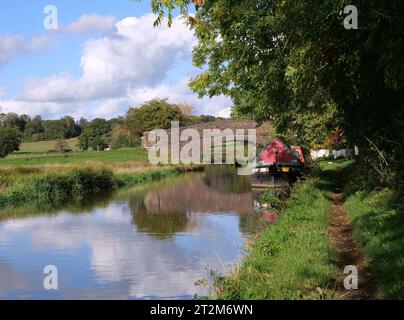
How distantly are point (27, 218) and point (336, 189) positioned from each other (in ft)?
44.4

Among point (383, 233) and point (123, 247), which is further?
point (123, 247)

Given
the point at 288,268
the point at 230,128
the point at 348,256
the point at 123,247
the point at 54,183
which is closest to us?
the point at 288,268

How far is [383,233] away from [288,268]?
2.49m

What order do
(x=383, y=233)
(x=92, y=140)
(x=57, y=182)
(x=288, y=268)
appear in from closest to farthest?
(x=288, y=268), (x=383, y=233), (x=57, y=182), (x=92, y=140)

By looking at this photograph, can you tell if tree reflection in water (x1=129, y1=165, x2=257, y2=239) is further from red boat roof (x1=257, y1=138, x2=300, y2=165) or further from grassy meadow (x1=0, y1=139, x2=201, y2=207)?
grassy meadow (x1=0, y1=139, x2=201, y2=207)

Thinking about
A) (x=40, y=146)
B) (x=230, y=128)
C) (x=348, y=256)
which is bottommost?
(x=348, y=256)

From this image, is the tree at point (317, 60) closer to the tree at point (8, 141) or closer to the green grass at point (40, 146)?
the tree at point (8, 141)

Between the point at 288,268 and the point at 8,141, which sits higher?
the point at 8,141

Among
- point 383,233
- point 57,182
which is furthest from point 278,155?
point 383,233

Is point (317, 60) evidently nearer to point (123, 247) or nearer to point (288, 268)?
point (288, 268)

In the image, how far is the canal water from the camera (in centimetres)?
1114

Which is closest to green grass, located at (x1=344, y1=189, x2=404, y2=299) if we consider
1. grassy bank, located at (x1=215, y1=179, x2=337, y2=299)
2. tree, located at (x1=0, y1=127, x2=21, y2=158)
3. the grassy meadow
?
grassy bank, located at (x1=215, y1=179, x2=337, y2=299)

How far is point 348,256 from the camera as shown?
32.9 feet
